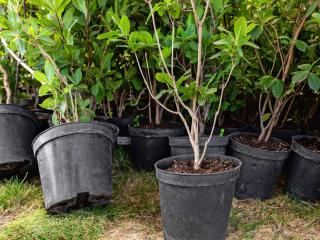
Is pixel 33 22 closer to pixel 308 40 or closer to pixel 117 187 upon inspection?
pixel 117 187

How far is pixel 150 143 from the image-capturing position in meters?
2.78

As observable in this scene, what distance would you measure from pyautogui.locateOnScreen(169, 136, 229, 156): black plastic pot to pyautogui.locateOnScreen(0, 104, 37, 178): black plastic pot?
1.03 meters

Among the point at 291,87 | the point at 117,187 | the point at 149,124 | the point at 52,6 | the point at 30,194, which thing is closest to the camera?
the point at 52,6

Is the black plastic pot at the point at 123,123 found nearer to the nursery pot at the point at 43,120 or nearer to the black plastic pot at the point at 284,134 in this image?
the nursery pot at the point at 43,120

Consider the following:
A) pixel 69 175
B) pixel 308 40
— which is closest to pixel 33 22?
pixel 69 175

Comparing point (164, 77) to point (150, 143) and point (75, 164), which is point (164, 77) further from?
point (150, 143)

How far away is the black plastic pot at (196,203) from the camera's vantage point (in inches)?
70.7

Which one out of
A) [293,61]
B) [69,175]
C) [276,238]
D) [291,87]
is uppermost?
[293,61]

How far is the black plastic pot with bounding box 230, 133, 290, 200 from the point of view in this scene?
2.36 m

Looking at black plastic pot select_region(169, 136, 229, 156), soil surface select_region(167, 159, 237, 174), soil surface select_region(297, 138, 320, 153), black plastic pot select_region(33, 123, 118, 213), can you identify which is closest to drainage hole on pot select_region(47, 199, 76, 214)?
black plastic pot select_region(33, 123, 118, 213)

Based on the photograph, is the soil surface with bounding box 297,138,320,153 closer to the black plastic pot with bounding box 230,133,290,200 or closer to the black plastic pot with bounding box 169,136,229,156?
the black plastic pot with bounding box 230,133,290,200

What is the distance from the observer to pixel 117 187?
8.61ft

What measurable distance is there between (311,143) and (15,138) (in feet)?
6.84

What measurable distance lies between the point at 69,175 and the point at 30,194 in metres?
0.55
